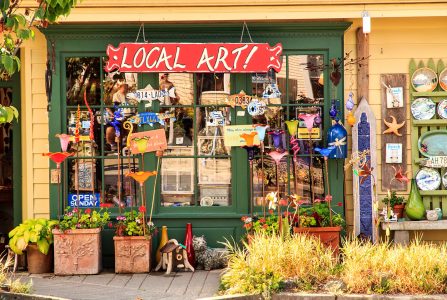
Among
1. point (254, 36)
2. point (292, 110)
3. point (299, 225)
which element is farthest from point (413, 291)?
point (254, 36)

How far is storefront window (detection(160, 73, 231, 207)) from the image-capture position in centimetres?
1099

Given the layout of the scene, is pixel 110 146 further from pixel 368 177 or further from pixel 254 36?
pixel 368 177

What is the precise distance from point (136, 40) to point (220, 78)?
1.12 meters

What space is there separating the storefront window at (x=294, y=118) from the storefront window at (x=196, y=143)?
1.38 ft

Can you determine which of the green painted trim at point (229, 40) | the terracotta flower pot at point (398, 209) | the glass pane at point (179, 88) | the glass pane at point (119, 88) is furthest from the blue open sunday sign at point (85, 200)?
the terracotta flower pot at point (398, 209)

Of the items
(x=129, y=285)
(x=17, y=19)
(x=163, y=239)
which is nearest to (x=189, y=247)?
(x=163, y=239)

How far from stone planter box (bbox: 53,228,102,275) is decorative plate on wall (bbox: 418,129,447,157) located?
158 inches

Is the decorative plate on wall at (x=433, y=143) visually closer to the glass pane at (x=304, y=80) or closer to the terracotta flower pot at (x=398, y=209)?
the terracotta flower pot at (x=398, y=209)

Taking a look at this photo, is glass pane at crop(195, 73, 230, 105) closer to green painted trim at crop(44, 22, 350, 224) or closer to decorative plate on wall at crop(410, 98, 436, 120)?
green painted trim at crop(44, 22, 350, 224)

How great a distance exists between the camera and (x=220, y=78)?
11.0m

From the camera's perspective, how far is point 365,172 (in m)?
10.7

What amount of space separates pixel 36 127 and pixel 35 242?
148cm

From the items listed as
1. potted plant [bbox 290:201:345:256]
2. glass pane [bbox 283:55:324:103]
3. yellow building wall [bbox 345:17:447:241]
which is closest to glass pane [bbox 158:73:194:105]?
glass pane [bbox 283:55:324:103]

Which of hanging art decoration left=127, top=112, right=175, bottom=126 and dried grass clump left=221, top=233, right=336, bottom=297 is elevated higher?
hanging art decoration left=127, top=112, right=175, bottom=126
